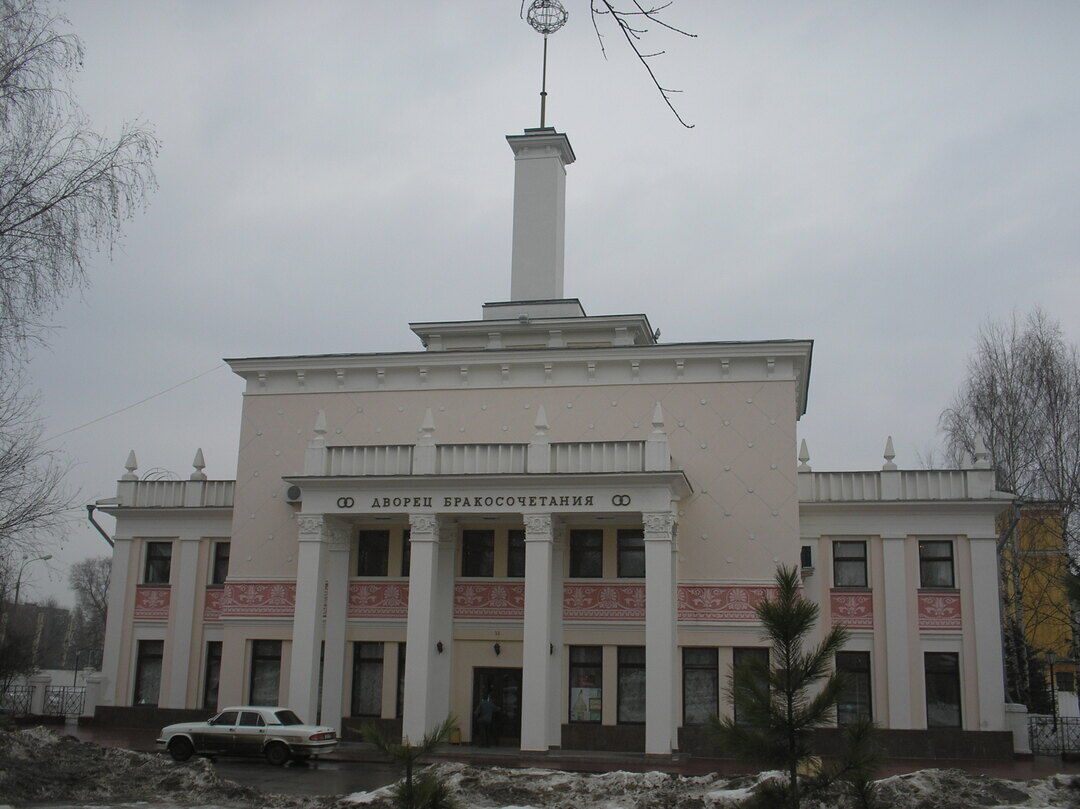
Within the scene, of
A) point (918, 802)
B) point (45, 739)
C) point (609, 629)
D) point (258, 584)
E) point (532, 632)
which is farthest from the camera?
point (258, 584)

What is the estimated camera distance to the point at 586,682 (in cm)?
2736

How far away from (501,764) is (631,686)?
5051 millimetres

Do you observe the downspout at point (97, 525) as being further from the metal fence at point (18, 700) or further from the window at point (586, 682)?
the window at point (586, 682)

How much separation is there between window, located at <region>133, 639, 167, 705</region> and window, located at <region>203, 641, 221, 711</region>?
1.48 m

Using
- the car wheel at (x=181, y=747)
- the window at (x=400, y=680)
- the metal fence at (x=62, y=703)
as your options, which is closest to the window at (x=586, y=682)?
the window at (x=400, y=680)

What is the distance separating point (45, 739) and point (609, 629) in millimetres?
13617

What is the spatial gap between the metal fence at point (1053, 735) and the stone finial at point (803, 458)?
884 cm

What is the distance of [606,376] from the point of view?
29.1 m

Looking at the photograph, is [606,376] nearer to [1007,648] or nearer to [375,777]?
[375,777]

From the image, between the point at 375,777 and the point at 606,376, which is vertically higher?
the point at 606,376

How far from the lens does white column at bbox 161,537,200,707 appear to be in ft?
101

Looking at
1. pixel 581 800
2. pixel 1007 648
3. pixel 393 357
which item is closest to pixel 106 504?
pixel 393 357

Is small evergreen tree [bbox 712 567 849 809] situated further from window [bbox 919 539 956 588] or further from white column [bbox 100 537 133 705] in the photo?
white column [bbox 100 537 133 705]

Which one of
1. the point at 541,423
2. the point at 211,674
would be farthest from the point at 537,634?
the point at 211,674
